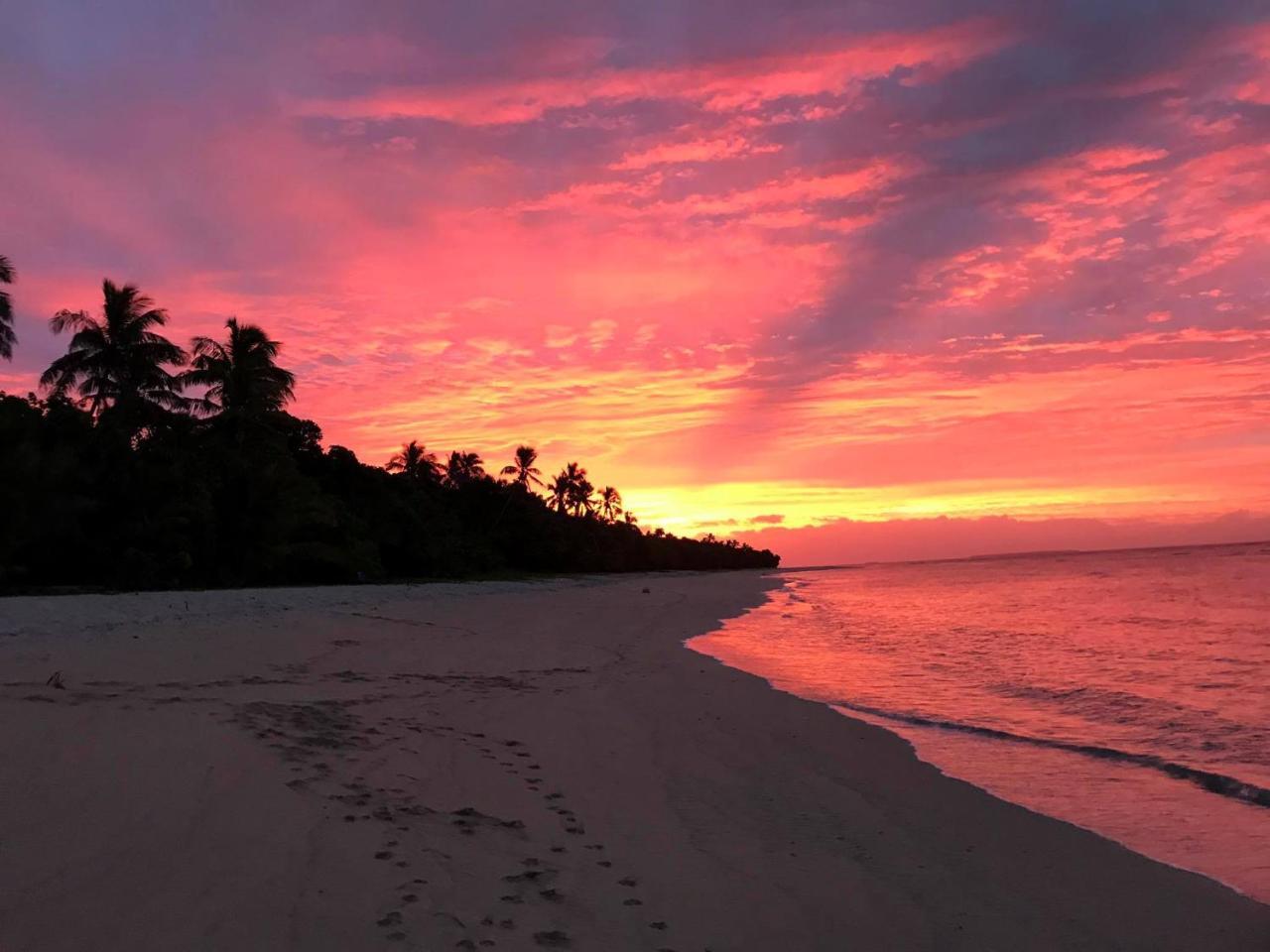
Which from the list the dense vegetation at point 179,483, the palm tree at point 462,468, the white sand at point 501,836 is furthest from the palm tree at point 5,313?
the palm tree at point 462,468

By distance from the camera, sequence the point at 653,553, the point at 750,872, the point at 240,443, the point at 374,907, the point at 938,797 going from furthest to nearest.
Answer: the point at 653,553 → the point at 240,443 → the point at 938,797 → the point at 750,872 → the point at 374,907

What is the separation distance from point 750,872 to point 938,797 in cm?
299

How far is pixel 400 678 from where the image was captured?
11820mm

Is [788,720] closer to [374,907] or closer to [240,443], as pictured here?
[374,907]

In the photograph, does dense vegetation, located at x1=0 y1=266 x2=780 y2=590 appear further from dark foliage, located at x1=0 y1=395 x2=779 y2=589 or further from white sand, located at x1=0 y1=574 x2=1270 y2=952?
white sand, located at x1=0 y1=574 x2=1270 y2=952

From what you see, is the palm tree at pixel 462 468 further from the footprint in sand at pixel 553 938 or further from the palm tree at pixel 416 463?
the footprint in sand at pixel 553 938

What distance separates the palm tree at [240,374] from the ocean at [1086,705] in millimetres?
24151

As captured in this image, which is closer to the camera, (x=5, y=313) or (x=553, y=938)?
(x=553, y=938)

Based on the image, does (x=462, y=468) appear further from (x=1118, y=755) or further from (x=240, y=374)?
(x=1118, y=755)

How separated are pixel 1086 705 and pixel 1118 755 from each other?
350cm

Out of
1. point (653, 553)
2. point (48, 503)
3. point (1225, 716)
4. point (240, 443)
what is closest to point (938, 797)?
point (1225, 716)

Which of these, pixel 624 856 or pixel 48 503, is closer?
pixel 624 856

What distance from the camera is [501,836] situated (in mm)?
5453

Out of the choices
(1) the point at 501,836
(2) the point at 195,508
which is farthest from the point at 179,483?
(1) the point at 501,836
